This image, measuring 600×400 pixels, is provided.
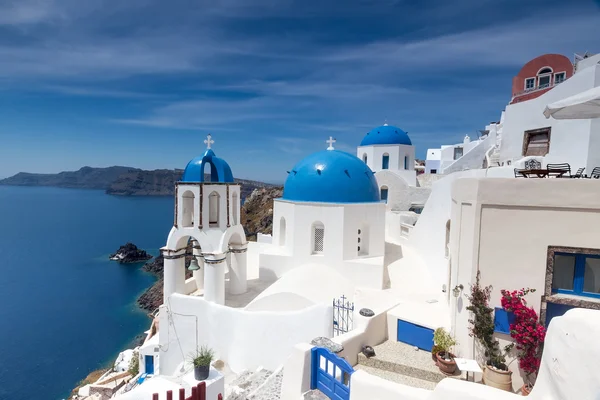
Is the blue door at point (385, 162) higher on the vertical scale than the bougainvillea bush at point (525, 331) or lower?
higher

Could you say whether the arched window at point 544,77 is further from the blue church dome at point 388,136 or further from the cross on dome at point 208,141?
the cross on dome at point 208,141

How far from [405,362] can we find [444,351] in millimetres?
874

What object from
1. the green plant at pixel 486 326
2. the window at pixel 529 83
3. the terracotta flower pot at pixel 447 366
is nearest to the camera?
→ the green plant at pixel 486 326

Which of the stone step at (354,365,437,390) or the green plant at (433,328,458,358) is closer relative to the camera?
the stone step at (354,365,437,390)

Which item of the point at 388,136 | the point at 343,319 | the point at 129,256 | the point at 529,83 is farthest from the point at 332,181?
the point at 129,256

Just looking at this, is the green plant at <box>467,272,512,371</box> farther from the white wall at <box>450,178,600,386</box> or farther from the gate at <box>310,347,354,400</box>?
the gate at <box>310,347,354,400</box>

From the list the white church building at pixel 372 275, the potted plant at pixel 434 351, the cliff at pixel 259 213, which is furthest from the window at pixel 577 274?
the cliff at pixel 259 213

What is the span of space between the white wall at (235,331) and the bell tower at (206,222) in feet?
2.34

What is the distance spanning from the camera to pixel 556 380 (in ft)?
10.9

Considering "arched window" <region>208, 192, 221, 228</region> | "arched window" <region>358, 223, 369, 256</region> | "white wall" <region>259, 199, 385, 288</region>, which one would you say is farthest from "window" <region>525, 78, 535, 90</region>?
"arched window" <region>208, 192, 221, 228</region>

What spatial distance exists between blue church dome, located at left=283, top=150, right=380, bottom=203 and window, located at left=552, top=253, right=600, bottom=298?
293 inches

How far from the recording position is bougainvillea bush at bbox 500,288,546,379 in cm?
590

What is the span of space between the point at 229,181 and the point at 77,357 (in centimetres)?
2462

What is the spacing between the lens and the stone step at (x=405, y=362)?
22.5 feet
